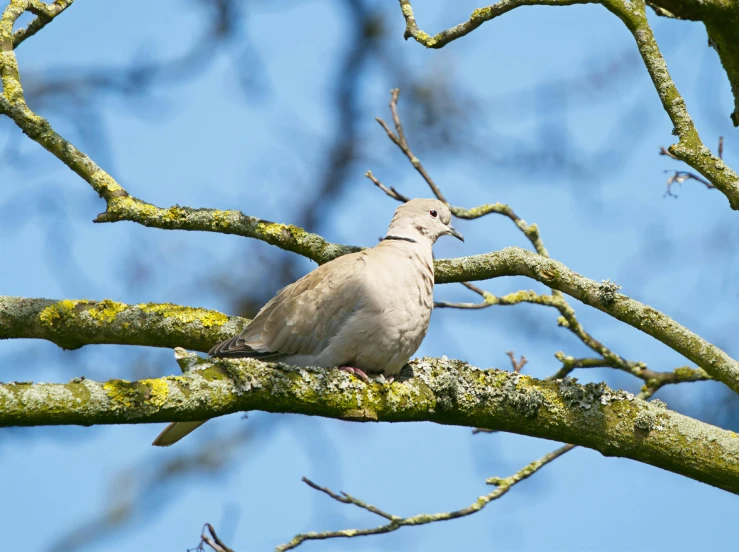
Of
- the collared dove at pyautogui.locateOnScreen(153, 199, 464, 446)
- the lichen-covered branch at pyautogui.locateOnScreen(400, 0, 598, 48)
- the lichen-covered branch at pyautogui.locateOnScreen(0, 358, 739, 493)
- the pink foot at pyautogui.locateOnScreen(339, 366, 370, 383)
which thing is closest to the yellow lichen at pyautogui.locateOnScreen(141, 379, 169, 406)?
the lichen-covered branch at pyautogui.locateOnScreen(0, 358, 739, 493)

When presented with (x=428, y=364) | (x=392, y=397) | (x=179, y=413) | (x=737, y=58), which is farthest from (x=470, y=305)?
(x=179, y=413)

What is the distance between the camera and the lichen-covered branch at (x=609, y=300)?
3.27m

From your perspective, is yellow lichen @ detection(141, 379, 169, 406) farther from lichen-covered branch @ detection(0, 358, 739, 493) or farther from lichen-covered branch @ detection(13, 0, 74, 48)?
lichen-covered branch @ detection(13, 0, 74, 48)

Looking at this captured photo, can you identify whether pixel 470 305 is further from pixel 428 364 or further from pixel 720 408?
pixel 720 408

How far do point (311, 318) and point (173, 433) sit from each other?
843mm

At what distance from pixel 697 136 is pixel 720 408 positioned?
2.80m

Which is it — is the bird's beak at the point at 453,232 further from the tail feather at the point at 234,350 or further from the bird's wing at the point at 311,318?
the tail feather at the point at 234,350

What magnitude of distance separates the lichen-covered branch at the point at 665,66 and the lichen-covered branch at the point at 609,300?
1.84ft

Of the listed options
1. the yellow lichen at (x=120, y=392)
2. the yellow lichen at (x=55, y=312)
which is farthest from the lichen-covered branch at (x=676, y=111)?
the yellow lichen at (x=55, y=312)

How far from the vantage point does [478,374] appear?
3.34 m

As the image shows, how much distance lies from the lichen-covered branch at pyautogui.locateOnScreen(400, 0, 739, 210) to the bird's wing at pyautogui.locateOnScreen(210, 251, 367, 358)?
4.33 feet

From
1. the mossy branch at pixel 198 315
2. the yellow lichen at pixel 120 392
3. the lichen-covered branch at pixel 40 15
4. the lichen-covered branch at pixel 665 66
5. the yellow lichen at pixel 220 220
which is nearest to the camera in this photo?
the yellow lichen at pixel 120 392

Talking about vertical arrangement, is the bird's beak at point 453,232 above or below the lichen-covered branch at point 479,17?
below

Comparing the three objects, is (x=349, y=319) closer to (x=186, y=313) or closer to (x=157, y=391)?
(x=186, y=313)
